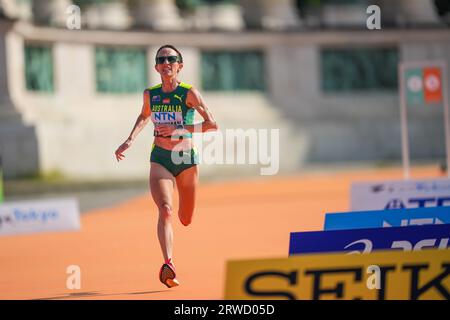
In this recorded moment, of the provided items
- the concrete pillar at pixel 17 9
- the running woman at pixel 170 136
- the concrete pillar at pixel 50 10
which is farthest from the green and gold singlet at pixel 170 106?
the concrete pillar at pixel 50 10

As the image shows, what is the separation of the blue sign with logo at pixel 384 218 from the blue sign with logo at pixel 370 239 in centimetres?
131

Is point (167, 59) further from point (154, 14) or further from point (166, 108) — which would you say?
point (154, 14)

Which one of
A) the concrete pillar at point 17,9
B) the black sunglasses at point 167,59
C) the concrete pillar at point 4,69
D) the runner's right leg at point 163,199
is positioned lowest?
the runner's right leg at point 163,199

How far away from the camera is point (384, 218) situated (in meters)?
12.1

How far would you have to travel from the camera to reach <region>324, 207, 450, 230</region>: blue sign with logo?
11.8 metres

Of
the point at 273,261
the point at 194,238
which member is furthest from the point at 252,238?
the point at 273,261

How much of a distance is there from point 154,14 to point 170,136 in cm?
3293

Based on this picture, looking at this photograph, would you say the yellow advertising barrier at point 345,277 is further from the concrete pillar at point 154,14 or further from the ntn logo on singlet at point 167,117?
the concrete pillar at point 154,14

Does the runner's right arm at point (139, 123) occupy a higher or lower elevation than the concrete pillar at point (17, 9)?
lower

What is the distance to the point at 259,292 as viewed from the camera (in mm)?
8789

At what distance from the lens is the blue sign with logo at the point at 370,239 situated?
9969mm

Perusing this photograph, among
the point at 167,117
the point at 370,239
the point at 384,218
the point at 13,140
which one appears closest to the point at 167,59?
the point at 167,117
